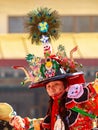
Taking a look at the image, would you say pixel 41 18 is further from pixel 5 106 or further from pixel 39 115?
pixel 39 115

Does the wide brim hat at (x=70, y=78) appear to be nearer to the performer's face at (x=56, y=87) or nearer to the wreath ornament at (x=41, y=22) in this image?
the performer's face at (x=56, y=87)

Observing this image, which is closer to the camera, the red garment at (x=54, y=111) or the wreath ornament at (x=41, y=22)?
the red garment at (x=54, y=111)

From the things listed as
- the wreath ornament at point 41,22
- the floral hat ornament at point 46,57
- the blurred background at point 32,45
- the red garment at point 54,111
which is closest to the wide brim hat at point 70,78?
the floral hat ornament at point 46,57

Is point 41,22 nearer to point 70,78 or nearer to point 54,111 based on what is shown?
point 70,78

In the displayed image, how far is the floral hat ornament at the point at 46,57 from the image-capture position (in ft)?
13.5

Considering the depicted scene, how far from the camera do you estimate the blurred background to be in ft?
39.4

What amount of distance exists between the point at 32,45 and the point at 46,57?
8.38m

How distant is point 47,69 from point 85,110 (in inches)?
16.1

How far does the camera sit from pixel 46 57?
417cm

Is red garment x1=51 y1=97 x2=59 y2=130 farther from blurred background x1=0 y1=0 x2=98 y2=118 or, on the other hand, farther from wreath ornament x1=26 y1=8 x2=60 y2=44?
blurred background x1=0 y1=0 x2=98 y2=118

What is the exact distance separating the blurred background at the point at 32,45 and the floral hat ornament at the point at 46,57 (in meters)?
6.19

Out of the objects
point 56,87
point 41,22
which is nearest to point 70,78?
point 56,87

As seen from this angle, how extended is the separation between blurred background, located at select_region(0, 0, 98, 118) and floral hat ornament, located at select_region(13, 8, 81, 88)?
6194 millimetres

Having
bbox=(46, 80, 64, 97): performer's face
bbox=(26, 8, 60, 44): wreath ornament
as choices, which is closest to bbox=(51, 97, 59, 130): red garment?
bbox=(46, 80, 64, 97): performer's face
